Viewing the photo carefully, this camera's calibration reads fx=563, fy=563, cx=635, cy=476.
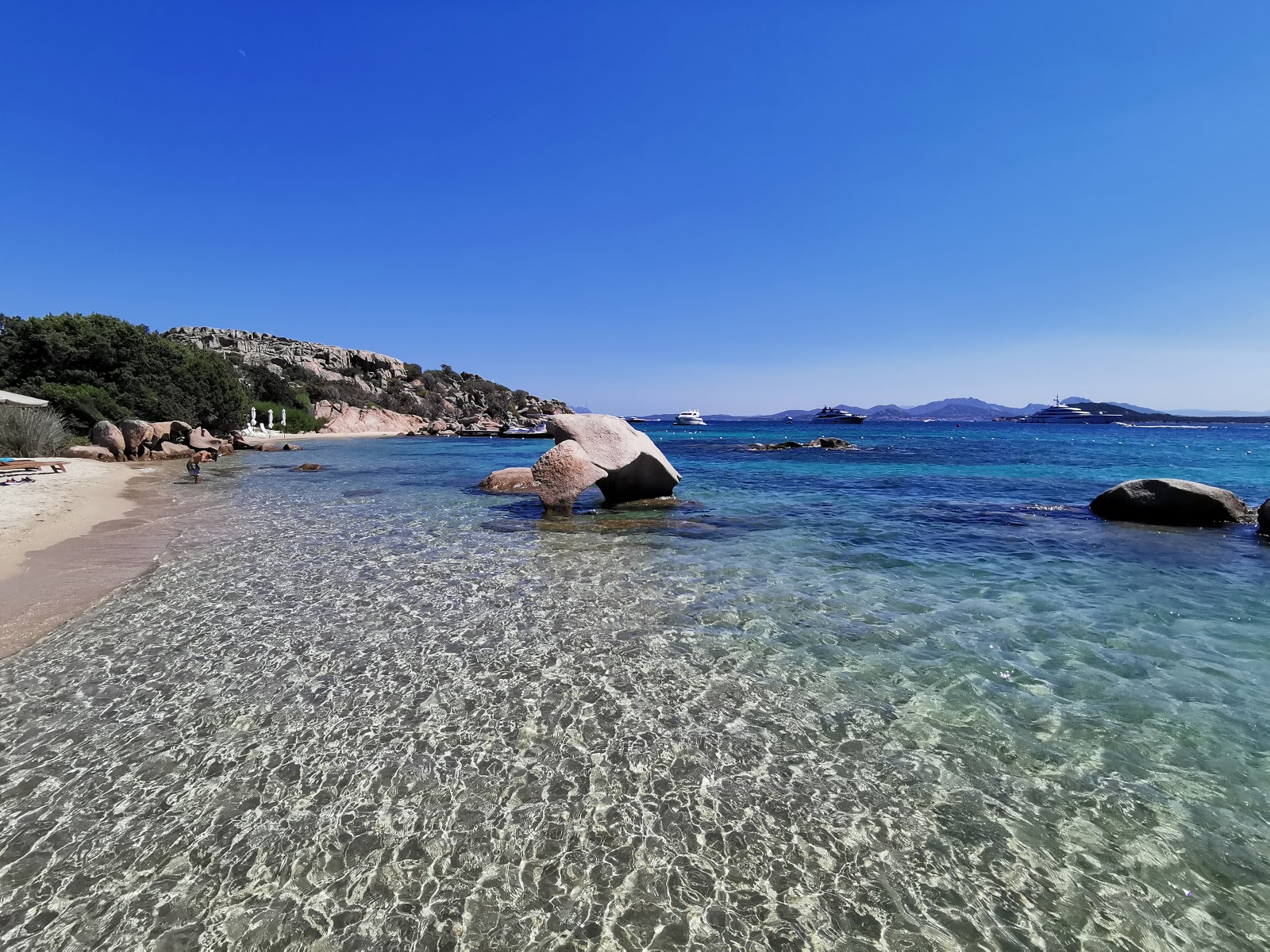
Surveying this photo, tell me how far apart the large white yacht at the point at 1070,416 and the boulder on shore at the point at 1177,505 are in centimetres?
14914

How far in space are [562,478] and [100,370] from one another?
41468 mm

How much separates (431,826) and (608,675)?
7.50ft

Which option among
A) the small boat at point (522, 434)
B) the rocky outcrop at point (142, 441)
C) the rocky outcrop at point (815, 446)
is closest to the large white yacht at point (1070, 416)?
the rocky outcrop at point (815, 446)

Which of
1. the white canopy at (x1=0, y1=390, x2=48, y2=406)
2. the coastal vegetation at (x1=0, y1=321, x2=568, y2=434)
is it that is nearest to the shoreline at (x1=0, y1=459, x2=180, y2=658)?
the white canopy at (x1=0, y1=390, x2=48, y2=406)

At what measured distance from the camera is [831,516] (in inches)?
564

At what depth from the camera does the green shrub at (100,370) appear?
110 ft

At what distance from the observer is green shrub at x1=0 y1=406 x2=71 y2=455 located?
77.0ft

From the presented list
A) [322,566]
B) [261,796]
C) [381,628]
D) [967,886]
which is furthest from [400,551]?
[967,886]

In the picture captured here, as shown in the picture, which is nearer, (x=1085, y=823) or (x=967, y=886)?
(x=967, y=886)

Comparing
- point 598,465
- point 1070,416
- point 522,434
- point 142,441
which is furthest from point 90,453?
point 1070,416

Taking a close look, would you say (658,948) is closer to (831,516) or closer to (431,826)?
(431,826)

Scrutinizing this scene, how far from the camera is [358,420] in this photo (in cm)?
7169

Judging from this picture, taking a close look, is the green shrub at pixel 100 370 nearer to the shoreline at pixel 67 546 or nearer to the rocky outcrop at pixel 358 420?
the shoreline at pixel 67 546

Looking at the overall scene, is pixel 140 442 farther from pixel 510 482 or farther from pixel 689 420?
pixel 689 420
